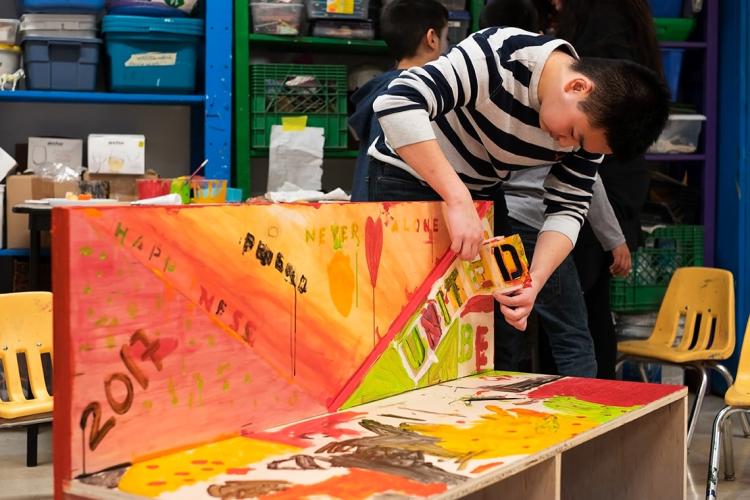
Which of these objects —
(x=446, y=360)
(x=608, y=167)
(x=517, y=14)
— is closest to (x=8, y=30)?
(x=517, y=14)

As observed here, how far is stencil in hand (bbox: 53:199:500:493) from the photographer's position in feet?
3.64

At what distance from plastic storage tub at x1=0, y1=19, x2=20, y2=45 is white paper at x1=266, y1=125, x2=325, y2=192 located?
98 cm

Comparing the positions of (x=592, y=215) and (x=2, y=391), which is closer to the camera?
(x=592, y=215)

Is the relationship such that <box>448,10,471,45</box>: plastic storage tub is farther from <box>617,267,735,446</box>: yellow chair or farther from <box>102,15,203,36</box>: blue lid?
<box>617,267,735,446</box>: yellow chair

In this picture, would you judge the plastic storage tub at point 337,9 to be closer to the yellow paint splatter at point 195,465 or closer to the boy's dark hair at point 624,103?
the boy's dark hair at point 624,103

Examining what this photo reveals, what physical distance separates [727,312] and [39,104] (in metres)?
2.70

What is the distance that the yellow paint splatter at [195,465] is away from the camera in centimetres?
108

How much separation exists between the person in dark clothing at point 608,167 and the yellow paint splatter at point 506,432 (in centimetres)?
115

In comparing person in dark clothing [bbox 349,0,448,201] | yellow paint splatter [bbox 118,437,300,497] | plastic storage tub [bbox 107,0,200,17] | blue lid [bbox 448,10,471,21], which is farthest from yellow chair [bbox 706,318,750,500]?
plastic storage tub [bbox 107,0,200,17]

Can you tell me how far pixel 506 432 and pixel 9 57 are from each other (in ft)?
8.92

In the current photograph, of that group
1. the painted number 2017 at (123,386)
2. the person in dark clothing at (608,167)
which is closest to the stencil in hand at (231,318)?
the painted number 2017 at (123,386)

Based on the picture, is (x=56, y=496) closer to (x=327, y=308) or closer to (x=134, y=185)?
(x=327, y=308)

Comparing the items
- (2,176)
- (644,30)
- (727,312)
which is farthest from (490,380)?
(2,176)

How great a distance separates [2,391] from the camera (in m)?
3.19
